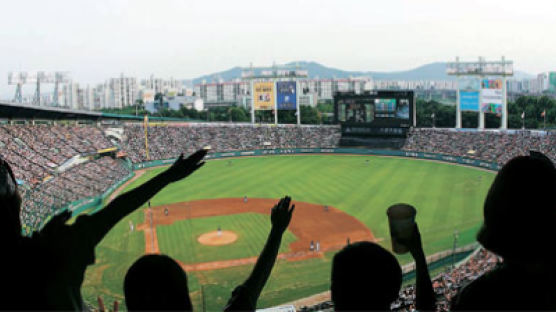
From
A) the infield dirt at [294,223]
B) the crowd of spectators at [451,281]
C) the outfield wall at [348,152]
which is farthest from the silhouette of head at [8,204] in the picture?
the outfield wall at [348,152]

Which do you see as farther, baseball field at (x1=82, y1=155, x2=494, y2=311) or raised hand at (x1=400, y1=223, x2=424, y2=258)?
baseball field at (x1=82, y1=155, x2=494, y2=311)

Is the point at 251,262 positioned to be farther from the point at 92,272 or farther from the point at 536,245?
the point at 536,245

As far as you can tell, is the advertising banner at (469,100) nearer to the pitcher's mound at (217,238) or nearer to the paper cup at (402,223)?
the pitcher's mound at (217,238)

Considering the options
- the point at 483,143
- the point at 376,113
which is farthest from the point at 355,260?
the point at 376,113

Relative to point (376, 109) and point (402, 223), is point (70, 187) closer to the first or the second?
point (402, 223)

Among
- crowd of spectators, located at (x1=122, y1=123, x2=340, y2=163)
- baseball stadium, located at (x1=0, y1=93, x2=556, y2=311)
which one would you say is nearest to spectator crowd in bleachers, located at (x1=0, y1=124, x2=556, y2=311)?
baseball stadium, located at (x1=0, y1=93, x2=556, y2=311)

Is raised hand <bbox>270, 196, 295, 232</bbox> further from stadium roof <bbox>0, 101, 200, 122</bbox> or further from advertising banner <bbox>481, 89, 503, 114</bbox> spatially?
advertising banner <bbox>481, 89, 503, 114</bbox>

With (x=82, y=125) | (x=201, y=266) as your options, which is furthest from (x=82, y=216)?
(x=82, y=125)
